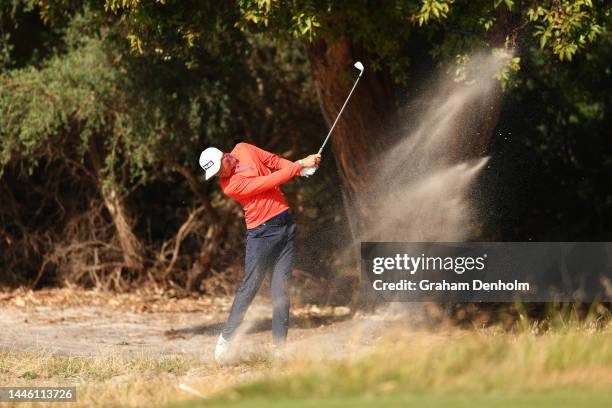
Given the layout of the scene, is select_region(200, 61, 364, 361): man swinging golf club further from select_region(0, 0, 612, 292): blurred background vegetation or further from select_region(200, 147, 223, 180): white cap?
select_region(0, 0, 612, 292): blurred background vegetation

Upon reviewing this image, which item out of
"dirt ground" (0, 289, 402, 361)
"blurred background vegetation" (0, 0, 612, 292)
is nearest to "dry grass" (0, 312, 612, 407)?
"dirt ground" (0, 289, 402, 361)

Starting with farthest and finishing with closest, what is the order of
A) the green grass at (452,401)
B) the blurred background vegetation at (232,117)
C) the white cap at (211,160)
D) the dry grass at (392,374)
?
the blurred background vegetation at (232,117)
the white cap at (211,160)
the dry grass at (392,374)
the green grass at (452,401)

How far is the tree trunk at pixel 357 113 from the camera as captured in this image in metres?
11.5

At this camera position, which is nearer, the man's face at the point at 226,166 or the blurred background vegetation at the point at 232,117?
the man's face at the point at 226,166

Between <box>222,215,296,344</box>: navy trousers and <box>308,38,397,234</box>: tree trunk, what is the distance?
9.80 feet

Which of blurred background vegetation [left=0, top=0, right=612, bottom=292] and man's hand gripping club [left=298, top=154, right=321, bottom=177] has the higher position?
blurred background vegetation [left=0, top=0, right=612, bottom=292]

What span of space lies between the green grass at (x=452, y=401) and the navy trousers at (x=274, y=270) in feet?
8.74

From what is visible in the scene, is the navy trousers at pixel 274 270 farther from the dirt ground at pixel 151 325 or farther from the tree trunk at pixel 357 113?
the tree trunk at pixel 357 113

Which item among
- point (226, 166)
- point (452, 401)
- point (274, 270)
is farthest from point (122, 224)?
point (452, 401)

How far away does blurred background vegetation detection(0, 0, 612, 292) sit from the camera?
1034cm

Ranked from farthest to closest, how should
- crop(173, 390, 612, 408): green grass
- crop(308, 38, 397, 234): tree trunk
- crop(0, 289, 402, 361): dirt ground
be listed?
crop(308, 38, 397, 234): tree trunk
crop(0, 289, 402, 361): dirt ground
crop(173, 390, 612, 408): green grass

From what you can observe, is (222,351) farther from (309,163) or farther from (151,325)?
(151,325)

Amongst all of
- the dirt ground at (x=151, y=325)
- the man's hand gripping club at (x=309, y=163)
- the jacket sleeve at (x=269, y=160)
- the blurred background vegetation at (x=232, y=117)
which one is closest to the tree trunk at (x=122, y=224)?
the blurred background vegetation at (x=232, y=117)

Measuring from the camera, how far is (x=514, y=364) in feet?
21.1
